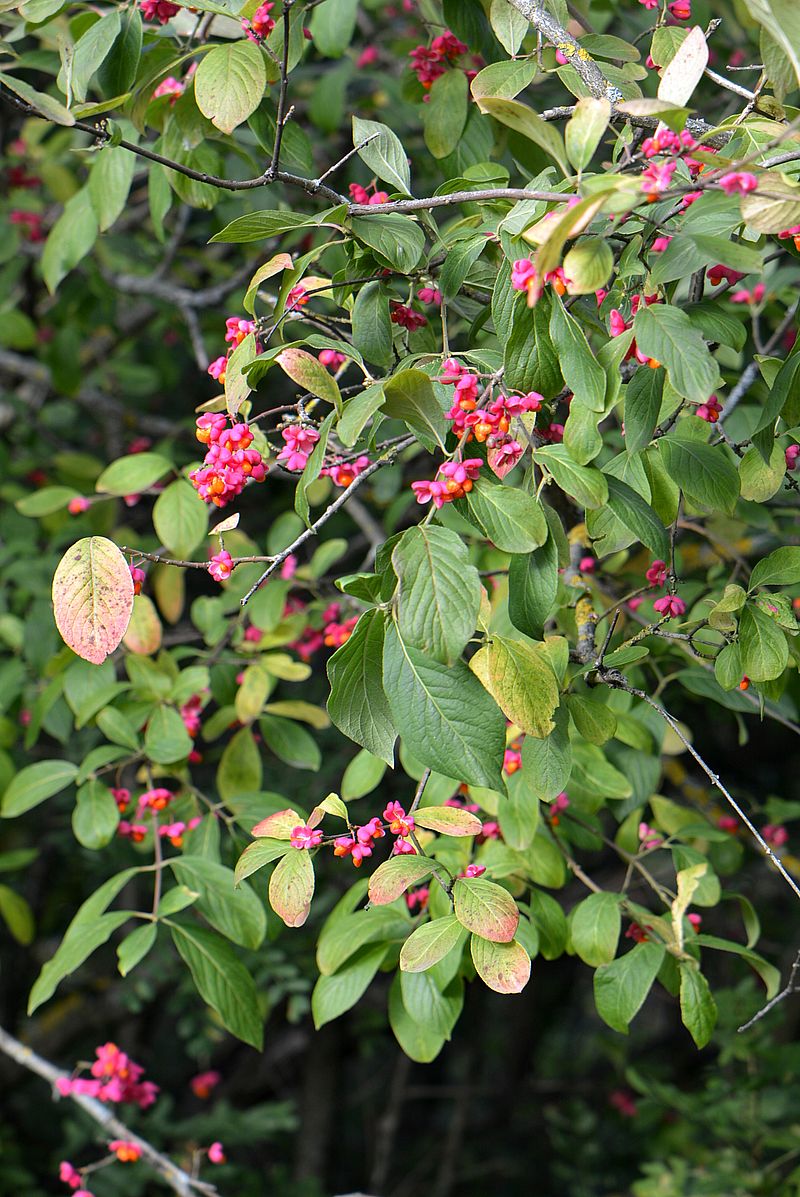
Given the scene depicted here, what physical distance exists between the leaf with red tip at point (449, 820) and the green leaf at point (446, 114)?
0.72 m

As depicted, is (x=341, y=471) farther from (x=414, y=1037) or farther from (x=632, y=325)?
(x=414, y=1037)

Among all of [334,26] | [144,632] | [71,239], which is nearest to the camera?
[144,632]

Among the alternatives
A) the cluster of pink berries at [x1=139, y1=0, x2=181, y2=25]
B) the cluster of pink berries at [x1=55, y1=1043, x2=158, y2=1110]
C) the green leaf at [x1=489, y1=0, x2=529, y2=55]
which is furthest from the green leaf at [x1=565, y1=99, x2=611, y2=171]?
the cluster of pink berries at [x1=55, y1=1043, x2=158, y2=1110]

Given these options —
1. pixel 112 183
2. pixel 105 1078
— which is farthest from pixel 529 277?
pixel 105 1078

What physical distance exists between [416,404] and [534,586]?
0.51ft

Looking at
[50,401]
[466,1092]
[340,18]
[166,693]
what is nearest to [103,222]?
[340,18]

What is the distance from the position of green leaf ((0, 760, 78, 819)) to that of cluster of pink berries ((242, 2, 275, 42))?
2.60 ft

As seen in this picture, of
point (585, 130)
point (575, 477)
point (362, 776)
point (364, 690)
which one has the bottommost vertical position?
point (362, 776)

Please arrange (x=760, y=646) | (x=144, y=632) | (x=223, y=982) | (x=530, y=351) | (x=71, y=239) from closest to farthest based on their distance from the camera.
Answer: (x=530, y=351), (x=760, y=646), (x=223, y=982), (x=144, y=632), (x=71, y=239)

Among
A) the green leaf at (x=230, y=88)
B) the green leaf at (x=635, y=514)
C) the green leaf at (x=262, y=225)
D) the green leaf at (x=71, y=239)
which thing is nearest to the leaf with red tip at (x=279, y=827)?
the green leaf at (x=635, y=514)

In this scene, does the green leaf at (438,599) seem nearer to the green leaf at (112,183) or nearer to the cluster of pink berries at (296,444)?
the cluster of pink berries at (296,444)

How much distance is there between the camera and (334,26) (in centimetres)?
136

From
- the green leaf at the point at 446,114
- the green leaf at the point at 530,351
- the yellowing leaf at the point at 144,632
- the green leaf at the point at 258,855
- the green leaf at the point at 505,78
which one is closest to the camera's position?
the green leaf at the point at 530,351

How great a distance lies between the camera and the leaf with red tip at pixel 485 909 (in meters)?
0.71
